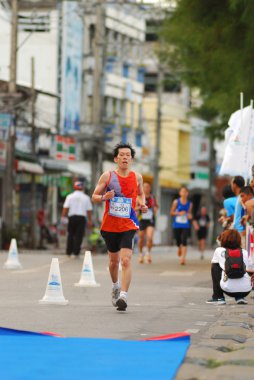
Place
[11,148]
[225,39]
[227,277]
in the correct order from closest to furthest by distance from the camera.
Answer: [227,277] < [225,39] < [11,148]

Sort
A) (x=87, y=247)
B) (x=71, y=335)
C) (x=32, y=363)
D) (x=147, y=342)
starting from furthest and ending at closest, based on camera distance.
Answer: (x=87, y=247) → (x=71, y=335) → (x=147, y=342) → (x=32, y=363)

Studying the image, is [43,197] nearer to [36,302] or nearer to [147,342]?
[36,302]

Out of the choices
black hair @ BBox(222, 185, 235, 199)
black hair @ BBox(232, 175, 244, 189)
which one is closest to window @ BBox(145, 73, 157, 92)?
black hair @ BBox(222, 185, 235, 199)

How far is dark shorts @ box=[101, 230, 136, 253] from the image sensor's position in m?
15.4

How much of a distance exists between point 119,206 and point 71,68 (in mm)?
49657

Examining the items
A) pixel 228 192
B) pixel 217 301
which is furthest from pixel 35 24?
pixel 217 301

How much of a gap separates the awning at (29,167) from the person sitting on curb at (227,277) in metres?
31.7

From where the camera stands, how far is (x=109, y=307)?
52.2 feet

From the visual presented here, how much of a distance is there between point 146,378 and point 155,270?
1746 centimetres

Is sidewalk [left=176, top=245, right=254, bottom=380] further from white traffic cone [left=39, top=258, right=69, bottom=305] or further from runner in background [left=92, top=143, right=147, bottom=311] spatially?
white traffic cone [left=39, top=258, right=69, bottom=305]

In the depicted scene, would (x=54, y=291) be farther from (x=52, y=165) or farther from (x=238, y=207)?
(x=52, y=165)

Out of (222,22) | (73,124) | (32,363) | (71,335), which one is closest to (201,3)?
(222,22)

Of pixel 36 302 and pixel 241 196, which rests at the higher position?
pixel 241 196

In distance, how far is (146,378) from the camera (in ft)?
29.7
